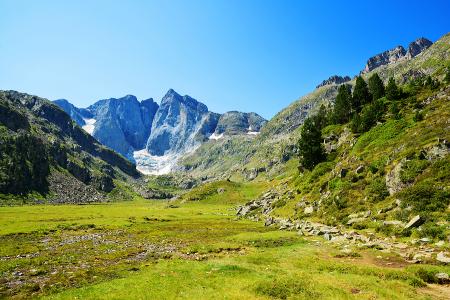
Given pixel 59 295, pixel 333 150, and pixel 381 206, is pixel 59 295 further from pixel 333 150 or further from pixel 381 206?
pixel 333 150

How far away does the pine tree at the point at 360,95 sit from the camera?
12200 cm

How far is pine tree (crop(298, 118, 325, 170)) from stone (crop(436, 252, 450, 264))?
70.8m

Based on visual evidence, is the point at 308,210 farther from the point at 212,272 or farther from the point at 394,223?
the point at 212,272

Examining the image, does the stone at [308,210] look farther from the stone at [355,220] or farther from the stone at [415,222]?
the stone at [415,222]

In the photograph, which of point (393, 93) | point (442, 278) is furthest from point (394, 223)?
point (393, 93)

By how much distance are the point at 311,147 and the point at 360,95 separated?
37.1 meters

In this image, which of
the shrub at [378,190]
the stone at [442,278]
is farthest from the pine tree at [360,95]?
the stone at [442,278]

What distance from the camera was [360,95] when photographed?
4838 inches

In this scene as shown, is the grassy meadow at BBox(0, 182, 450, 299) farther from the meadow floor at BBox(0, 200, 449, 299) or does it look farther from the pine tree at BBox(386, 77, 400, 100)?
the pine tree at BBox(386, 77, 400, 100)

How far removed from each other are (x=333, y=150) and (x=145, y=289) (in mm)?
89389

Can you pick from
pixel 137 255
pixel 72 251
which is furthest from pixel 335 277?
pixel 72 251

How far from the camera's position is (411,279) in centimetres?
2620

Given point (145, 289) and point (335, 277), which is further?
point (335, 277)

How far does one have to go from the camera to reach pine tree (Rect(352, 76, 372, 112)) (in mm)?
122000
